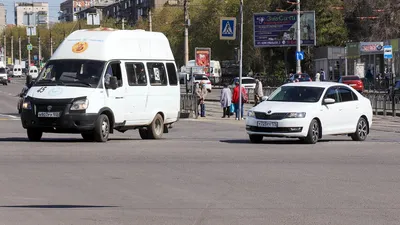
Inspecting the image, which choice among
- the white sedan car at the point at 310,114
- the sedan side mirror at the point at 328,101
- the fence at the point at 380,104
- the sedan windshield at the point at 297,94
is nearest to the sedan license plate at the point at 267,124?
the white sedan car at the point at 310,114

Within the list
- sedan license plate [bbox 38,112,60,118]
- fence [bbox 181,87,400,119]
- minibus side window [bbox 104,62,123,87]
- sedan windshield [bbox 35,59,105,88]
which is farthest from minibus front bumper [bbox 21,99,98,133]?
fence [bbox 181,87,400,119]

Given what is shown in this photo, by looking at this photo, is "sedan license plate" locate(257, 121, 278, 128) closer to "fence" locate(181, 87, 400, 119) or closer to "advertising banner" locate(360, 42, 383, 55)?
"fence" locate(181, 87, 400, 119)

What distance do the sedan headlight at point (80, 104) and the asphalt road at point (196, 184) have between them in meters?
0.81

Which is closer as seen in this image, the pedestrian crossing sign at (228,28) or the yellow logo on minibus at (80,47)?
the yellow logo on minibus at (80,47)

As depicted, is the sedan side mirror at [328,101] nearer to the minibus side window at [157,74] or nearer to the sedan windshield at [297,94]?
the sedan windshield at [297,94]

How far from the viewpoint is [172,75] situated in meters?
24.4

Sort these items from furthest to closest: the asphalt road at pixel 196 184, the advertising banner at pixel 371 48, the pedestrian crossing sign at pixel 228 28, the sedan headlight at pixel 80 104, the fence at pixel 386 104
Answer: the advertising banner at pixel 371 48, the fence at pixel 386 104, the pedestrian crossing sign at pixel 228 28, the sedan headlight at pixel 80 104, the asphalt road at pixel 196 184

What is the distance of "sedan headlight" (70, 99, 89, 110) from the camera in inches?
819

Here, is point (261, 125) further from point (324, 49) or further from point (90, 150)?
point (324, 49)

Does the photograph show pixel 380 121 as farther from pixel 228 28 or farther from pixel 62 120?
pixel 62 120

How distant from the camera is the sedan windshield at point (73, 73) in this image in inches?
842

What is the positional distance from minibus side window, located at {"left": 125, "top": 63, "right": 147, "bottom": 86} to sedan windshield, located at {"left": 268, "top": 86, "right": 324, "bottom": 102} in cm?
310

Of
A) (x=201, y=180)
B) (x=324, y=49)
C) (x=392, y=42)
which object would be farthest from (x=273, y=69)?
(x=201, y=180)

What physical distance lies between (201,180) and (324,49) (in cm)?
7505
